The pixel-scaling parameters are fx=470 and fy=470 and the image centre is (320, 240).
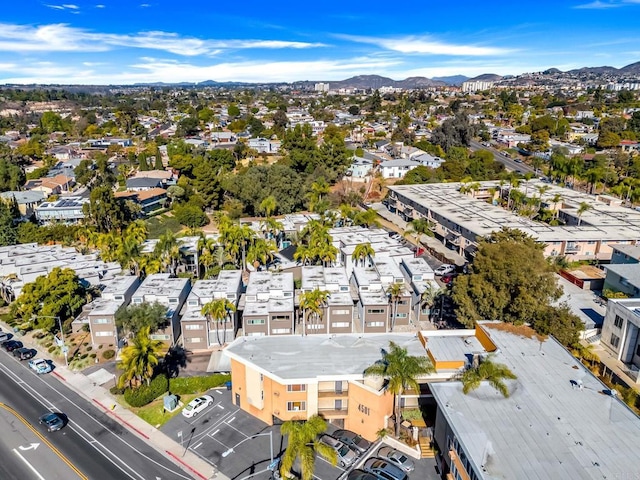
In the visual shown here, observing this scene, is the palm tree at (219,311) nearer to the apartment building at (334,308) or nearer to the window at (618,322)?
the apartment building at (334,308)

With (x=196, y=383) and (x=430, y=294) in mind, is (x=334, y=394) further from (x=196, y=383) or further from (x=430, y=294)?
(x=430, y=294)

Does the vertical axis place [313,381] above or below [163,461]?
above

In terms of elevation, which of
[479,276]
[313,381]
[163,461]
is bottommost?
[163,461]

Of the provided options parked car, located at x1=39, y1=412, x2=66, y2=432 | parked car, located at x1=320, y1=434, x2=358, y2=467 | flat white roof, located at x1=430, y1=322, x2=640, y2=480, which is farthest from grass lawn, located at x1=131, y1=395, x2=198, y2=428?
flat white roof, located at x1=430, y1=322, x2=640, y2=480

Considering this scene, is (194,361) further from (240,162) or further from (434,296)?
(240,162)

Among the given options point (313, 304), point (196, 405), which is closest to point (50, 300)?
point (196, 405)

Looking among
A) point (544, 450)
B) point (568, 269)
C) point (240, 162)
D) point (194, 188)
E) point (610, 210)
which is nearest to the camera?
point (544, 450)

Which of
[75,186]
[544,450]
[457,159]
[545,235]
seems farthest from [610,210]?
[75,186]
